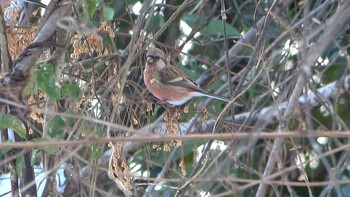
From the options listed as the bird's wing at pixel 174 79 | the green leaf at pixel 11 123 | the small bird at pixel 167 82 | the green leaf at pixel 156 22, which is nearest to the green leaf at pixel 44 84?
the green leaf at pixel 11 123

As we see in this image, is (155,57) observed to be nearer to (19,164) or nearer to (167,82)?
(167,82)

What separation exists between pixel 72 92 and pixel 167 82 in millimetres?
2101

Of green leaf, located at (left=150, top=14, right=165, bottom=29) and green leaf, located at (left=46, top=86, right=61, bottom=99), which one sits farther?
green leaf, located at (left=150, top=14, right=165, bottom=29)

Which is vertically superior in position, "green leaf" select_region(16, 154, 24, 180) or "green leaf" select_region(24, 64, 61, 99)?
"green leaf" select_region(24, 64, 61, 99)

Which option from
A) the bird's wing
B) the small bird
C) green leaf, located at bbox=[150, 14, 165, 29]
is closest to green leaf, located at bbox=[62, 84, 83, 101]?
the small bird

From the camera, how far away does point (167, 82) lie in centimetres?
571

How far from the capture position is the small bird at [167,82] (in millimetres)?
5113

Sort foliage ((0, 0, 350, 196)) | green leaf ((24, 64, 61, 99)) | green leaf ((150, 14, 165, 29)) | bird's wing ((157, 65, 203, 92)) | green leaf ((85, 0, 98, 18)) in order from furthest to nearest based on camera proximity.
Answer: bird's wing ((157, 65, 203, 92)) < green leaf ((150, 14, 165, 29)) < green leaf ((85, 0, 98, 18)) < green leaf ((24, 64, 61, 99)) < foliage ((0, 0, 350, 196))

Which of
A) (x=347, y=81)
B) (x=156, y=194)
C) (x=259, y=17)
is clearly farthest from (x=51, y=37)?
(x=259, y=17)

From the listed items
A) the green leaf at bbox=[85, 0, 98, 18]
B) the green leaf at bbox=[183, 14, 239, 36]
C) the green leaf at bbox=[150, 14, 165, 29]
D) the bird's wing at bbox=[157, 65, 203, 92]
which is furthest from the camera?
the green leaf at bbox=[183, 14, 239, 36]

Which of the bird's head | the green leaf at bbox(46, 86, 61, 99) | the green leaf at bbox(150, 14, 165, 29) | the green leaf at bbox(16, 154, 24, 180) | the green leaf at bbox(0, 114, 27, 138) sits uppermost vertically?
the green leaf at bbox(150, 14, 165, 29)

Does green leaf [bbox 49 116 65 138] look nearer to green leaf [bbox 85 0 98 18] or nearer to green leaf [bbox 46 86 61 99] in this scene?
green leaf [bbox 46 86 61 99]

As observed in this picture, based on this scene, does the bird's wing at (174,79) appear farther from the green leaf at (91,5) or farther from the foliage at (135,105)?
the green leaf at (91,5)

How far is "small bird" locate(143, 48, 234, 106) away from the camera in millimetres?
5113
